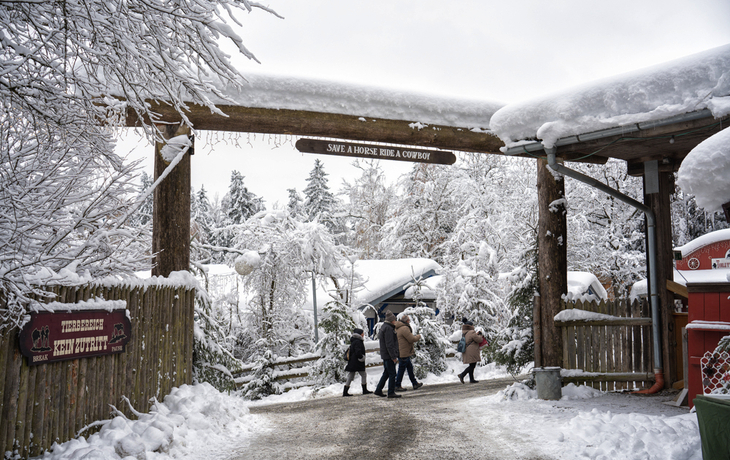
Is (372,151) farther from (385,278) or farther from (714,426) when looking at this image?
(385,278)

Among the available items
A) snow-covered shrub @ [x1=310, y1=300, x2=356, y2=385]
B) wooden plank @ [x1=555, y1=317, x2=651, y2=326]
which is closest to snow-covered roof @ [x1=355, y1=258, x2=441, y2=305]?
snow-covered shrub @ [x1=310, y1=300, x2=356, y2=385]

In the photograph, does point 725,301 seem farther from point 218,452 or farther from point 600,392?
point 218,452

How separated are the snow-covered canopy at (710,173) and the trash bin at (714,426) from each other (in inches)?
53.8

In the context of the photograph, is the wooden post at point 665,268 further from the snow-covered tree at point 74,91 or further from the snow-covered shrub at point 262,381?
the snow-covered shrub at point 262,381

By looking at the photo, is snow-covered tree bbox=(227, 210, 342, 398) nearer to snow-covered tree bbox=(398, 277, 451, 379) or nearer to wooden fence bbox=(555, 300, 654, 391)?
snow-covered tree bbox=(398, 277, 451, 379)

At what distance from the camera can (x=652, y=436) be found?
5.01 meters

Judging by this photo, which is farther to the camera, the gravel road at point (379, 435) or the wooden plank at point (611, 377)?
the wooden plank at point (611, 377)

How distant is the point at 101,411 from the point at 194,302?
8.49ft

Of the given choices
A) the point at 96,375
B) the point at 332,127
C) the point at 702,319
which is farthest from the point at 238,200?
the point at 702,319

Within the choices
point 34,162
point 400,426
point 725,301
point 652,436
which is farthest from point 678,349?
point 34,162

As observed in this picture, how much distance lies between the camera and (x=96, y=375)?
5.25 metres

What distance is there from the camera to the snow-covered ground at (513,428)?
486 centimetres

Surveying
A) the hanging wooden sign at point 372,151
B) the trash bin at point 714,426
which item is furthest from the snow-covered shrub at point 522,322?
the trash bin at point 714,426

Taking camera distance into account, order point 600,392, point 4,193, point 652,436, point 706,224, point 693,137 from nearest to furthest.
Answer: point 4,193 → point 652,436 → point 693,137 → point 600,392 → point 706,224
